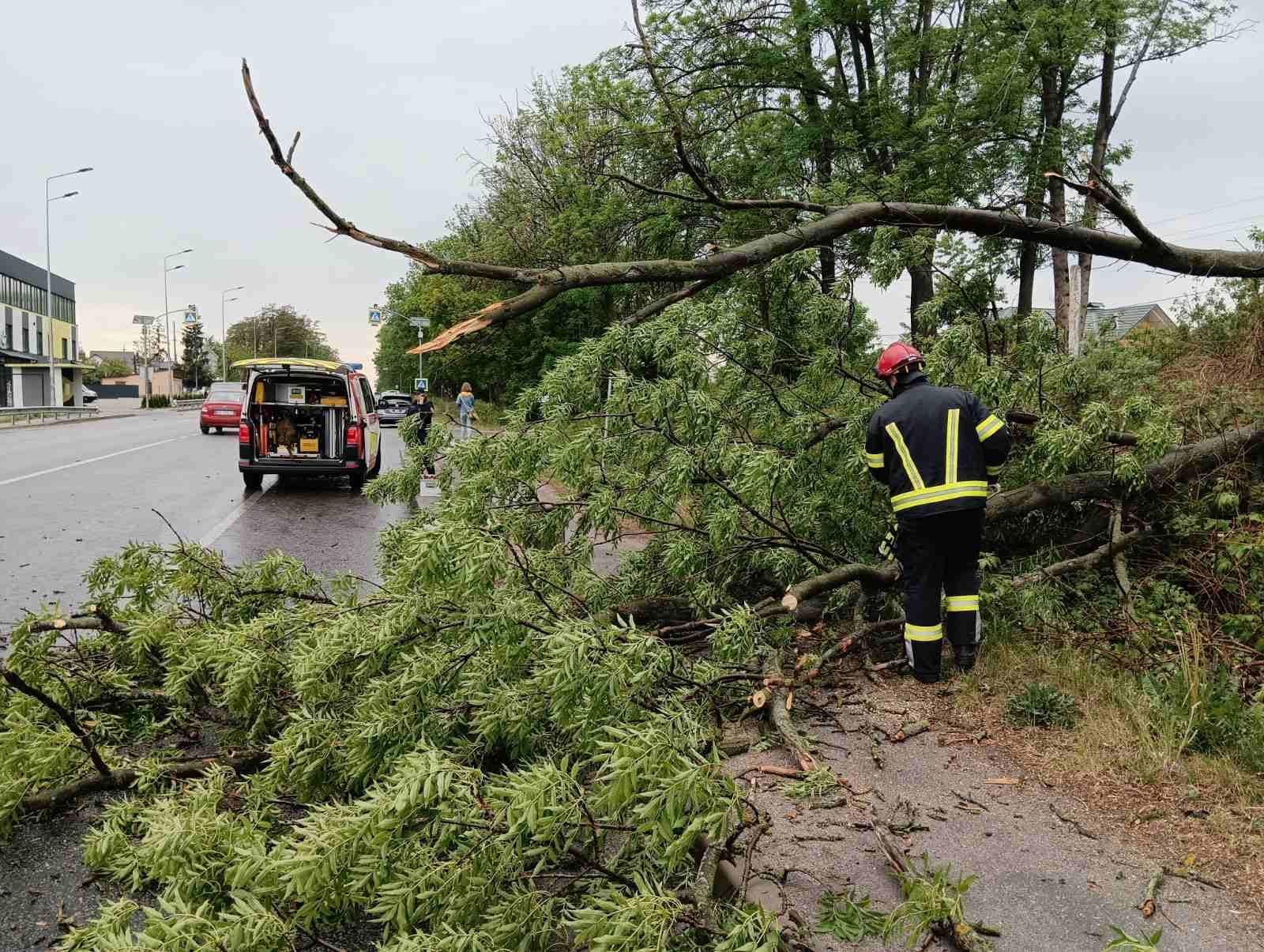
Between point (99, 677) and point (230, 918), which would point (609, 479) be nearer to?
point (99, 677)

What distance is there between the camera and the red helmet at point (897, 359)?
496 cm

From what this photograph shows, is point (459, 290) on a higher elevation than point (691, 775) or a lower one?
higher

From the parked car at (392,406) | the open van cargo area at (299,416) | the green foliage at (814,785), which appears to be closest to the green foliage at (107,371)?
the parked car at (392,406)

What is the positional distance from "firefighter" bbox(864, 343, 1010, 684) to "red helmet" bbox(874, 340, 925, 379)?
195mm

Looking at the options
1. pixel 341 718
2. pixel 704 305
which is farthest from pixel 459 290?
Result: pixel 341 718

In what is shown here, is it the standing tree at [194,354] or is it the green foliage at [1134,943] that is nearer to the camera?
the green foliage at [1134,943]

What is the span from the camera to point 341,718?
3279mm

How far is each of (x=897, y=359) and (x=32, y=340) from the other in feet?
286

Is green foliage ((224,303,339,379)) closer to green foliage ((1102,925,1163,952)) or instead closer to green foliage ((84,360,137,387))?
green foliage ((84,360,137,387))

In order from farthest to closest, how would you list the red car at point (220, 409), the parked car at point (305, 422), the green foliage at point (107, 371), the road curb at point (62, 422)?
1. the green foliage at point (107, 371)
2. the road curb at point (62, 422)
3. the red car at point (220, 409)
4. the parked car at point (305, 422)

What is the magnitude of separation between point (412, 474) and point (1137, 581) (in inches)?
175

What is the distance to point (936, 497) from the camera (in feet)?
15.1

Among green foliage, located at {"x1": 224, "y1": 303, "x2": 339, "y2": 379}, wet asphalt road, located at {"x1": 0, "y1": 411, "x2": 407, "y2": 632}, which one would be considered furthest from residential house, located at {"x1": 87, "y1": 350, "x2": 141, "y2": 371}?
wet asphalt road, located at {"x1": 0, "y1": 411, "x2": 407, "y2": 632}

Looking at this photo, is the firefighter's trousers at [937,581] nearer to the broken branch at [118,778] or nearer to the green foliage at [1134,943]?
the green foliage at [1134,943]
